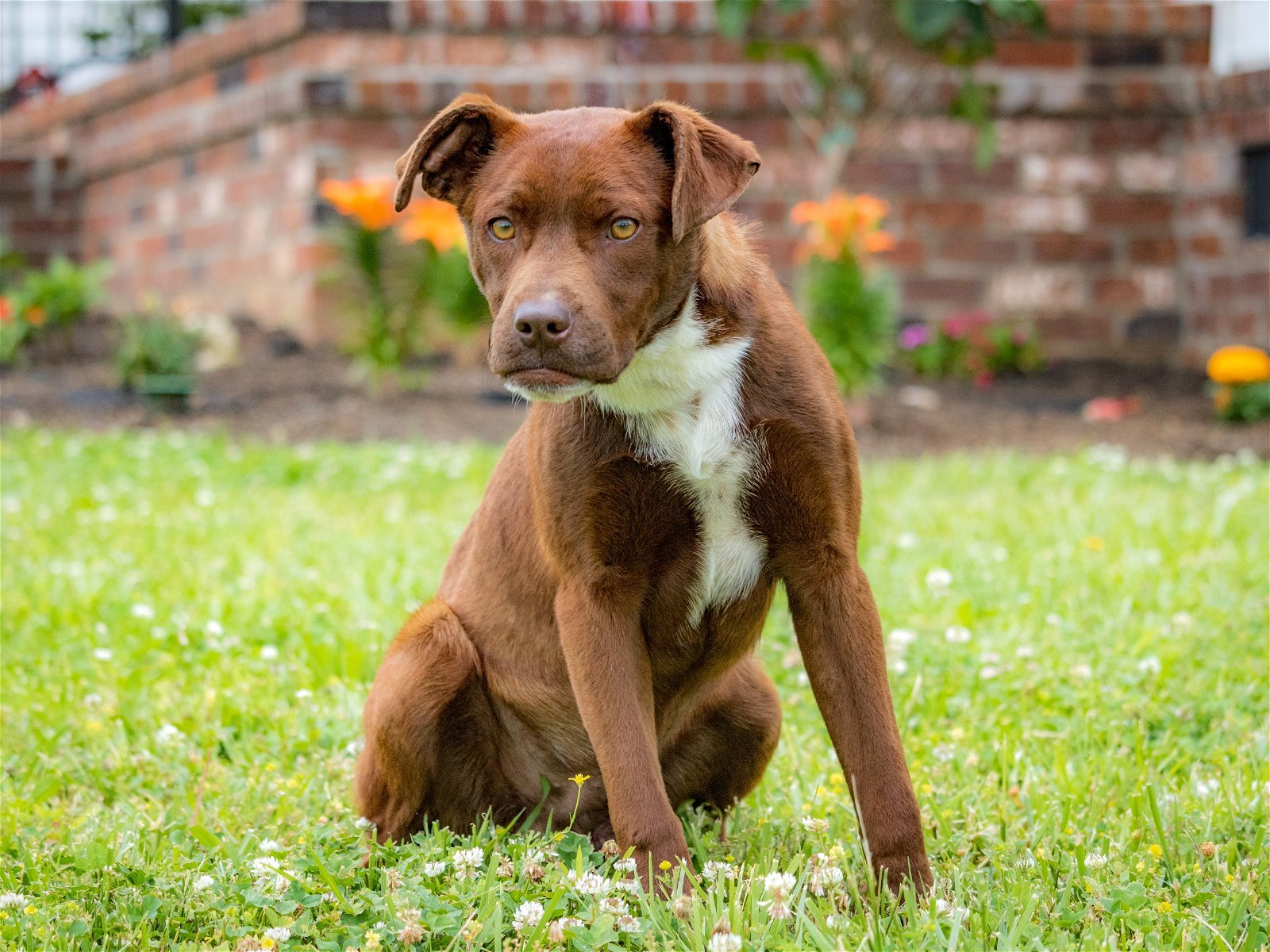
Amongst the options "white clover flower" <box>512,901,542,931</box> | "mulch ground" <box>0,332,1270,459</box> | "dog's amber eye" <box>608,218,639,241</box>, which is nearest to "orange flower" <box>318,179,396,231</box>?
"mulch ground" <box>0,332,1270,459</box>

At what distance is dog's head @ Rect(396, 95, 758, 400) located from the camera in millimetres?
2346

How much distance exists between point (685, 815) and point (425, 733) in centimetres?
64

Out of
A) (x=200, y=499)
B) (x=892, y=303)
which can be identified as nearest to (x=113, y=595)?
(x=200, y=499)

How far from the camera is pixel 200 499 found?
6.36 m

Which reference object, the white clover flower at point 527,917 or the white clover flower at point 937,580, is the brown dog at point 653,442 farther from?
the white clover flower at point 937,580

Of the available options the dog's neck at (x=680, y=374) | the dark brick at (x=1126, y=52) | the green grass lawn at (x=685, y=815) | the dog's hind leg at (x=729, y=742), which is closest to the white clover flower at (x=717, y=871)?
the green grass lawn at (x=685, y=815)

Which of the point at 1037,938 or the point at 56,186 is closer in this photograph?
the point at 1037,938

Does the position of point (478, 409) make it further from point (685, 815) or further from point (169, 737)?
point (685, 815)

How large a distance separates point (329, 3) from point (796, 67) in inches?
130

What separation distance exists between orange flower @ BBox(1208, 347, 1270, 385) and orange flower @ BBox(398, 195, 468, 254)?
453cm

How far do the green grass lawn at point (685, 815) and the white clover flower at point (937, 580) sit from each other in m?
0.01

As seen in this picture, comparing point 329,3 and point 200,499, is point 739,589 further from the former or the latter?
point 329,3

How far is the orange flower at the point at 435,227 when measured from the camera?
840 centimetres

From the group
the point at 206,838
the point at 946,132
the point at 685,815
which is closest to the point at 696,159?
the point at 685,815
